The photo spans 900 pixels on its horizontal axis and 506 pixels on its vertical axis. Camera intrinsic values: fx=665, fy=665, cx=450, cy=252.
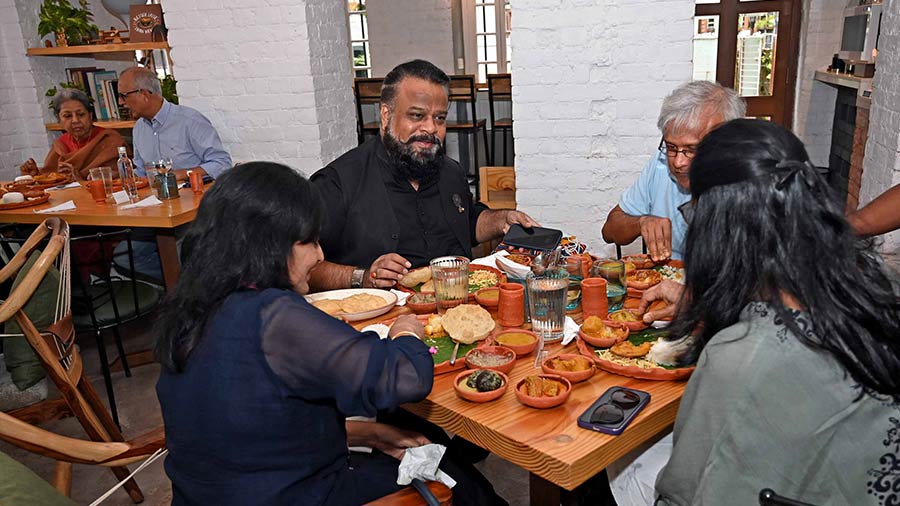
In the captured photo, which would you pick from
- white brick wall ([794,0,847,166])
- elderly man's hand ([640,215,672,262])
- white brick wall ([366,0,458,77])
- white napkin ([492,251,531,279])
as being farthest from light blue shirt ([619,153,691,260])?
white brick wall ([366,0,458,77])

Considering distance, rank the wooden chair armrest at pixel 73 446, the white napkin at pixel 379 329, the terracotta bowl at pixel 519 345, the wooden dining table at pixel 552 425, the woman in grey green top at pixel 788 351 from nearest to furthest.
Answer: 1. the woman in grey green top at pixel 788 351
2. the wooden dining table at pixel 552 425
3. the wooden chair armrest at pixel 73 446
4. the terracotta bowl at pixel 519 345
5. the white napkin at pixel 379 329

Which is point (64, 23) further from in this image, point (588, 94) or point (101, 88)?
point (588, 94)

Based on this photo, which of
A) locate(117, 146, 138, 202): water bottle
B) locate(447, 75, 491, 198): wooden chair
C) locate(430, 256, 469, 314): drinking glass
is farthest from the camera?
locate(447, 75, 491, 198): wooden chair

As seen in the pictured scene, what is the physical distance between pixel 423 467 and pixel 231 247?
596mm

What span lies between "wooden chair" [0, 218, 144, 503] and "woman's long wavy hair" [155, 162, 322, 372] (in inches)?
37.3

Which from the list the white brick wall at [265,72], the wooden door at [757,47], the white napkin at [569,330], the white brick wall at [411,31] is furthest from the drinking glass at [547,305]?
the white brick wall at [411,31]

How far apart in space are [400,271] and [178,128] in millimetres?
2553

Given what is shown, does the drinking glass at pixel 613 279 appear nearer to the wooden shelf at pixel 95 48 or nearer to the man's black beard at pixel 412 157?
the man's black beard at pixel 412 157

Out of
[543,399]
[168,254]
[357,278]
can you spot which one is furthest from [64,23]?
[543,399]

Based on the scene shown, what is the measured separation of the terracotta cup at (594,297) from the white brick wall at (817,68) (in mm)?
4843

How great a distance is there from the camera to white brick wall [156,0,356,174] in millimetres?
3855

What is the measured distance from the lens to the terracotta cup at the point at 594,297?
1.75 metres

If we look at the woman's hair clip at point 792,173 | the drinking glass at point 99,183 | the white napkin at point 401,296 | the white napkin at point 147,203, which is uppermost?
the woman's hair clip at point 792,173

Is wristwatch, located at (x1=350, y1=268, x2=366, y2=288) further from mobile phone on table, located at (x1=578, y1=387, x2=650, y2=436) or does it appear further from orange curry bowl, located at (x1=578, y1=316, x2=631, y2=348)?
mobile phone on table, located at (x1=578, y1=387, x2=650, y2=436)
